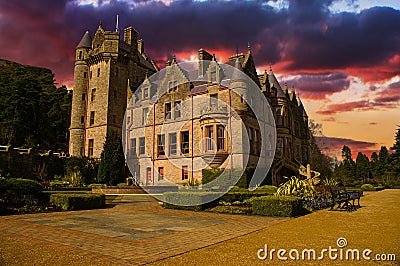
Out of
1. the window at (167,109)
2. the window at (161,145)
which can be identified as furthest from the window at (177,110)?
the window at (161,145)

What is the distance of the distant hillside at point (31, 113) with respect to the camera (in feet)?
147

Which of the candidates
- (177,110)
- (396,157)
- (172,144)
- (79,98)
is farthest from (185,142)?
(396,157)

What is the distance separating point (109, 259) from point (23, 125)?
47.1 metres

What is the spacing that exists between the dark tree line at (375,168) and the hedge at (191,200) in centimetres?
4044

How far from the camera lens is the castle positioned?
96.2 ft

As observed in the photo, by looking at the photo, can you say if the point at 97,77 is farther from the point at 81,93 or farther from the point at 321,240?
the point at 321,240

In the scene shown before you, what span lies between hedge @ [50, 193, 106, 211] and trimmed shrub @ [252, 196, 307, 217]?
8.70 m

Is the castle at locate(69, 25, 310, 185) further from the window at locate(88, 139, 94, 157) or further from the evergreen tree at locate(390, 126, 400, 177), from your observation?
the evergreen tree at locate(390, 126, 400, 177)

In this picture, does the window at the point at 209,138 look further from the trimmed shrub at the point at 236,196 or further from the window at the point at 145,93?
the window at the point at 145,93

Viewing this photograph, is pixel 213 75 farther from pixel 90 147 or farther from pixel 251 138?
pixel 90 147

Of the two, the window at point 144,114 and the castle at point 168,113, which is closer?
the castle at point 168,113

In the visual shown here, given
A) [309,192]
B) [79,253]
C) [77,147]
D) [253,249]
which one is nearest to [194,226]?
[253,249]

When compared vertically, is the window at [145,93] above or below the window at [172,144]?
above

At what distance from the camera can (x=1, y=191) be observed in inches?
564
